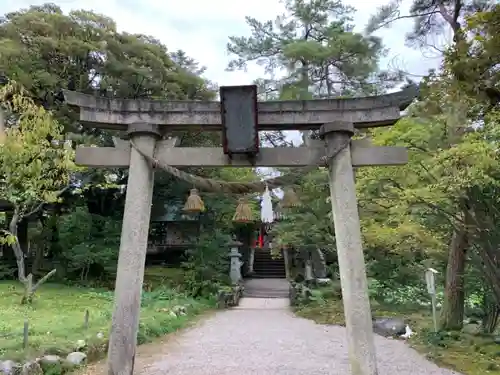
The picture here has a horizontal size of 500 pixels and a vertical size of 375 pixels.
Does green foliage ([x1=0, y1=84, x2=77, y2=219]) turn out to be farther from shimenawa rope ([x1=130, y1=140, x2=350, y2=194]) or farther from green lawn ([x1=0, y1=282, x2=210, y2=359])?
shimenawa rope ([x1=130, y1=140, x2=350, y2=194])

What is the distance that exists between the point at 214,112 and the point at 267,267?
2198 centimetres

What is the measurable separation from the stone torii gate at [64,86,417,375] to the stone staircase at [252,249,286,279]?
2038cm

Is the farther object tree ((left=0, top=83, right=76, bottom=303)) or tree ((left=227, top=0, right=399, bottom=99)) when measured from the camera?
tree ((left=227, top=0, right=399, bottom=99))

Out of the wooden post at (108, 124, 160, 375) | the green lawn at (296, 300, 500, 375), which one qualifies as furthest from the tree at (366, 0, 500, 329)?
the wooden post at (108, 124, 160, 375)

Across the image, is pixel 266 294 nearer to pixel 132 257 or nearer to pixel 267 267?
pixel 267 267

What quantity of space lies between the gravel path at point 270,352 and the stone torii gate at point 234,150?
232cm

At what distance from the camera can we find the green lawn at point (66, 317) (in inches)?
274

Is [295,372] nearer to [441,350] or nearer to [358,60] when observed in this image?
[441,350]

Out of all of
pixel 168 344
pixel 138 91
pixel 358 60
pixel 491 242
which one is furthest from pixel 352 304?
pixel 138 91

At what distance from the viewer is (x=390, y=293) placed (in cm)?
1448

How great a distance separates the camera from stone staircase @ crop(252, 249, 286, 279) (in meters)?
25.4

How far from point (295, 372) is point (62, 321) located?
5645mm

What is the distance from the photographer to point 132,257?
520 centimetres

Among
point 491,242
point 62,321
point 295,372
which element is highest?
point 491,242
